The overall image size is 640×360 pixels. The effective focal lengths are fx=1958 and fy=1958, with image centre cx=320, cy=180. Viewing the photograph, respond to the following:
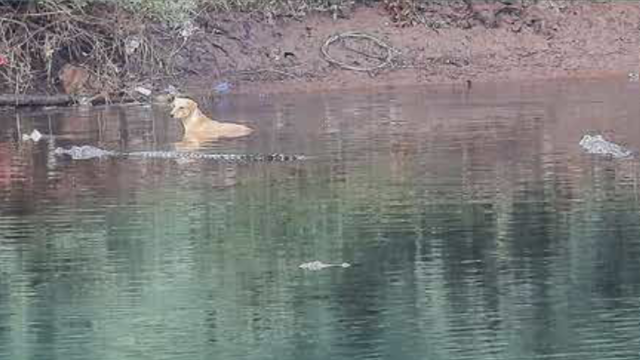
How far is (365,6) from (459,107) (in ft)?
19.6

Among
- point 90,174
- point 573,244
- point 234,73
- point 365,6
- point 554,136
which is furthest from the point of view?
point 365,6

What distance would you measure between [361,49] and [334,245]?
1338cm

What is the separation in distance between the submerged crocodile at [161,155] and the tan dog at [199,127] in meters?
1.06

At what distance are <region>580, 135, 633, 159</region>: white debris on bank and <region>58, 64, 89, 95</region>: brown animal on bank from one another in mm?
8001

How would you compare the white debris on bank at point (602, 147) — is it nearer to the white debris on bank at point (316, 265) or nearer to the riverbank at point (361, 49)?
the white debris on bank at point (316, 265)

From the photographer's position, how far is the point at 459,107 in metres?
21.7

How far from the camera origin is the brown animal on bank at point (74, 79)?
2378 cm

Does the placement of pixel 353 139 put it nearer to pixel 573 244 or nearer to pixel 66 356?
pixel 573 244

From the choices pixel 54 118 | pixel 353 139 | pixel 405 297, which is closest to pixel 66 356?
pixel 405 297

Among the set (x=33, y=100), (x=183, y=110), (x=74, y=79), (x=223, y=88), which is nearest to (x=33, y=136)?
(x=183, y=110)

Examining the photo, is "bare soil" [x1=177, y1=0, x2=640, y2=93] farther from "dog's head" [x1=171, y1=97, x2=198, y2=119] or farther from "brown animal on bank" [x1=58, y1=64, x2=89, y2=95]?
"dog's head" [x1=171, y1=97, x2=198, y2=119]

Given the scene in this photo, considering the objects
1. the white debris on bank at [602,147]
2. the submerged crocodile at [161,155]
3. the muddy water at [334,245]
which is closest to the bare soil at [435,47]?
the muddy water at [334,245]

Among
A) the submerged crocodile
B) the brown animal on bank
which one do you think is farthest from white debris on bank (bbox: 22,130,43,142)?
the brown animal on bank

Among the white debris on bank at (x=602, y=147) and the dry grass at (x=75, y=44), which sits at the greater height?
the dry grass at (x=75, y=44)
